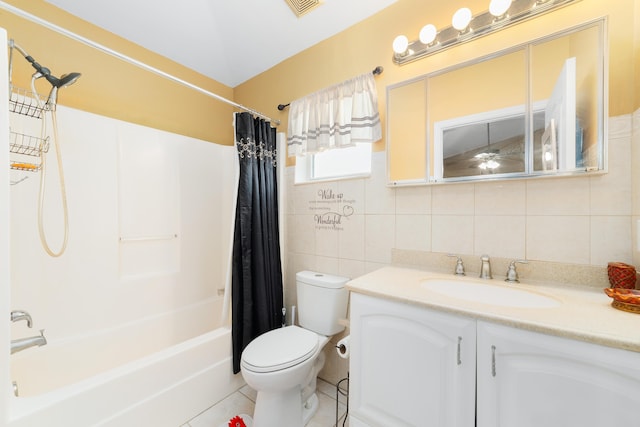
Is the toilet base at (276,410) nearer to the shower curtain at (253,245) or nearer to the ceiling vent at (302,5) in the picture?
the shower curtain at (253,245)

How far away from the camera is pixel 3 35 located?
0.87 metres

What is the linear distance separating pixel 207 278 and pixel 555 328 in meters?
2.25

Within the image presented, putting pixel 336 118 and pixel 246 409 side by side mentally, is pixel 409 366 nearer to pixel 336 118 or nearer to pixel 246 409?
pixel 246 409

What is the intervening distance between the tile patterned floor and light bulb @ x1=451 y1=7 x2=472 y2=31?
2.22 metres

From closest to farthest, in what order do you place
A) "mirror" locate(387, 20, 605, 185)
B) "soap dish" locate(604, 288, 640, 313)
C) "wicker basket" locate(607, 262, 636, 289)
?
1. "soap dish" locate(604, 288, 640, 313)
2. "wicker basket" locate(607, 262, 636, 289)
3. "mirror" locate(387, 20, 605, 185)

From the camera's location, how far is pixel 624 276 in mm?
908

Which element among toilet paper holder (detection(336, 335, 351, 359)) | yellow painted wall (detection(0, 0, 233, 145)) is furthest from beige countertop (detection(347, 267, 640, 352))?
yellow painted wall (detection(0, 0, 233, 145))

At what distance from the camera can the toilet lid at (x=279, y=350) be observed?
1.22 metres

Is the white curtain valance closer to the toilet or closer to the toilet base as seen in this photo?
the toilet

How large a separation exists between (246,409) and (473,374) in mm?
1351

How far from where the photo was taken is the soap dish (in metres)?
0.77

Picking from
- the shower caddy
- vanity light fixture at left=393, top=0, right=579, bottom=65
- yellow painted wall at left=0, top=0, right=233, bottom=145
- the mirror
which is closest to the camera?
the mirror

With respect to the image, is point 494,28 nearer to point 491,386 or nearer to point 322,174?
point 322,174

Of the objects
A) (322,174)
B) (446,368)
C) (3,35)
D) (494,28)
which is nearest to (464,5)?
(494,28)
